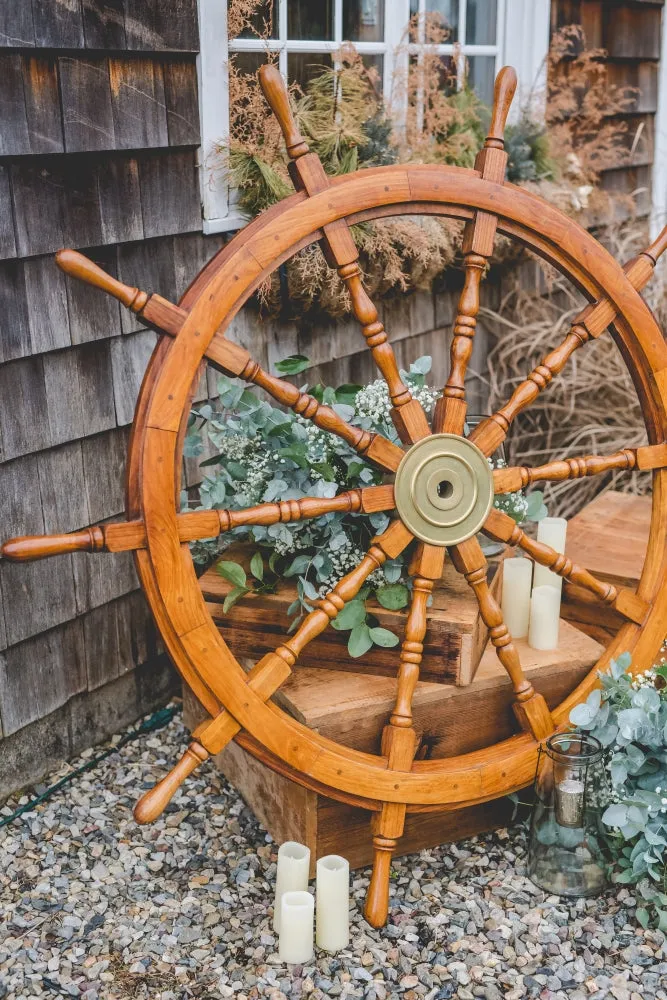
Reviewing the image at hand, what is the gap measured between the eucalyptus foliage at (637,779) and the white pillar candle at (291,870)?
56 cm

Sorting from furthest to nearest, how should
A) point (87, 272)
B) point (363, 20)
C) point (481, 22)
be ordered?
1. point (481, 22)
2. point (363, 20)
3. point (87, 272)

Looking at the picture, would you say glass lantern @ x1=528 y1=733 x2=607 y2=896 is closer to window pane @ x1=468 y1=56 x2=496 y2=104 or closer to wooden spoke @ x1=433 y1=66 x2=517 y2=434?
wooden spoke @ x1=433 y1=66 x2=517 y2=434

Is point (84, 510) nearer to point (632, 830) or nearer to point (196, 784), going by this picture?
point (196, 784)

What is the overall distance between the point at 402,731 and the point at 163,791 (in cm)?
45

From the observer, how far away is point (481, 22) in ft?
11.2

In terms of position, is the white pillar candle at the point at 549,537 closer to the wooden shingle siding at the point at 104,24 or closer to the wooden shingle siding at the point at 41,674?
the wooden shingle siding at the point at 41,674

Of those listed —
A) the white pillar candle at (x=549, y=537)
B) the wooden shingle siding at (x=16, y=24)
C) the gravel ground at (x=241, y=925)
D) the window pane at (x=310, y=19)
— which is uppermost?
Answer: the window pane at (x=310, y=19)

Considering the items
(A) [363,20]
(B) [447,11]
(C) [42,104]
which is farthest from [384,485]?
(B) [447,11]

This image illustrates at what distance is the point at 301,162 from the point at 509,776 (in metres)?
1.21

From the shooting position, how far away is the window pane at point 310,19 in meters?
2.68

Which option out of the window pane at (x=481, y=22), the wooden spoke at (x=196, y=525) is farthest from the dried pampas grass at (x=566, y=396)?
the wooden spoke at (x=196, y=525)

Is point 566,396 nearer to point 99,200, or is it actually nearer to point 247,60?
point 247,60

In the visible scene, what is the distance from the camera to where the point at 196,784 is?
2275mm

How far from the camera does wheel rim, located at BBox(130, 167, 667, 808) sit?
165cm
